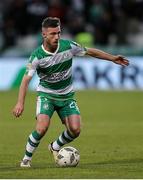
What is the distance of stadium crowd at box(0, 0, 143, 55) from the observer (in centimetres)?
3028

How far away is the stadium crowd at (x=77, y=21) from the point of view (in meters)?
30.3

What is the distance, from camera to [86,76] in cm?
2794

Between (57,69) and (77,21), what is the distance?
1850 centimetres

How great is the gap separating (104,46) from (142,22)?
213 cm

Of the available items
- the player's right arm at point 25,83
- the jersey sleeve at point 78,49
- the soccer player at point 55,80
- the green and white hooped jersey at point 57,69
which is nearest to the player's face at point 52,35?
the soccer player at point 55,80

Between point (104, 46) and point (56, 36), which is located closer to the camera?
point (56, 36)

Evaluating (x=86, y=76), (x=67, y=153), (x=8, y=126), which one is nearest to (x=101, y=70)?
(x=86, y=76)

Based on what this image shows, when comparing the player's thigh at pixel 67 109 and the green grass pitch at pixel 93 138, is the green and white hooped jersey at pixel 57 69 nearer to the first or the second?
the player's thigh at pixel 67 109

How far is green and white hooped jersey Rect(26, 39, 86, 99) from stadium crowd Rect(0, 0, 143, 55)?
1793cm

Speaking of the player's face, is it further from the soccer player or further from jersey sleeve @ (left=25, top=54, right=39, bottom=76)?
jersey sleeve @ (left=25, top=54, right=39, bottom=76)

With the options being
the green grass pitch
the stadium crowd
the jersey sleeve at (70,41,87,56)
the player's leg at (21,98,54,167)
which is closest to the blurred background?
the stadium crowd

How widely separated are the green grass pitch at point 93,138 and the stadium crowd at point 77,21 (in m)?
3.69

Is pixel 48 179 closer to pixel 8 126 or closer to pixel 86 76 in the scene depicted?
pixel 8 126

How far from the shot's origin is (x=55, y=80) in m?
11.8
